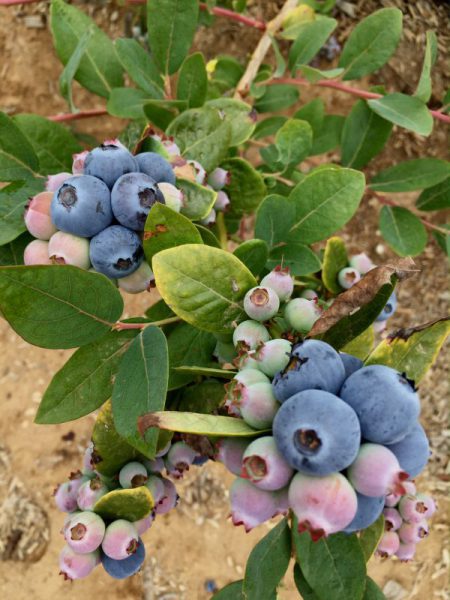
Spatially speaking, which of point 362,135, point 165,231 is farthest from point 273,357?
point 362,135

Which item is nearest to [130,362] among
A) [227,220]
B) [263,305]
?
[263,305]

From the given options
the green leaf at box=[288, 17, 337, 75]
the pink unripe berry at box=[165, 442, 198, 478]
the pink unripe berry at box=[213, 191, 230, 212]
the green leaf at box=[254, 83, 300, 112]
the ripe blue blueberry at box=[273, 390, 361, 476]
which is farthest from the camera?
the green leaf at box=[254, 83, 300, 112]

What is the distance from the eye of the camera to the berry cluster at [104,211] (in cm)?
102

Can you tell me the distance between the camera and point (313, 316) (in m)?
1.05

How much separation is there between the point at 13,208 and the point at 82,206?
0.34m

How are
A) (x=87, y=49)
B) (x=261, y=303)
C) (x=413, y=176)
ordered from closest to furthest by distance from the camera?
(x=261, y=303) < (x=87, y=49) < (x=413, y=176)

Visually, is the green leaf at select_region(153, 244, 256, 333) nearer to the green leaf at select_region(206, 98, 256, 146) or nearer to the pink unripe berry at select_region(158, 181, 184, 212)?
the pink unripe berry at select_region(158, 181, 184, 212)

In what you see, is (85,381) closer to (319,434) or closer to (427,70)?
(319,434)

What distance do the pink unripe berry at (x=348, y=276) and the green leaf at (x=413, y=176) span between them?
0.61 meters

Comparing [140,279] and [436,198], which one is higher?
[140,279]

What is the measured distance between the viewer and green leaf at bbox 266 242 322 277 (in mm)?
1469

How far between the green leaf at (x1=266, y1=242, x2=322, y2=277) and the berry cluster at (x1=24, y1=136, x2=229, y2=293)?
43 centimetres

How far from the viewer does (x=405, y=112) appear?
1.72 meters

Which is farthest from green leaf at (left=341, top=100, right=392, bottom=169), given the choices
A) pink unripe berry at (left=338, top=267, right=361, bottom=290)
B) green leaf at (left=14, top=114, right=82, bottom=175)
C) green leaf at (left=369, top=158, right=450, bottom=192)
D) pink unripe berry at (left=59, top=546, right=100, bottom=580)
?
pink unripe berry at (left=59, top=546, right=100, bottom=580)
